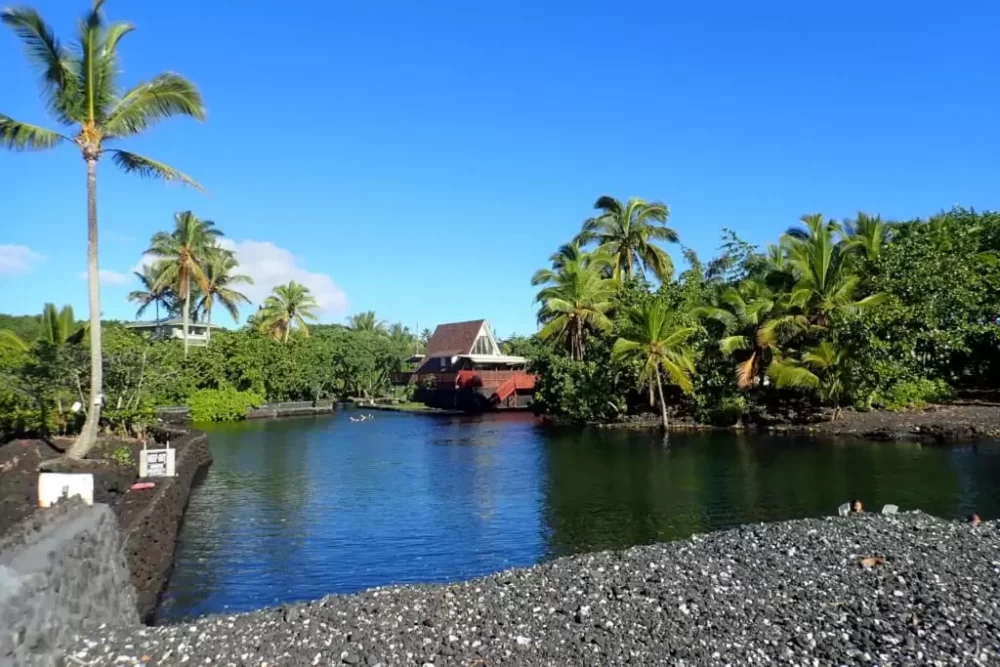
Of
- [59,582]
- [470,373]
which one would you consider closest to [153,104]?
[59,582]

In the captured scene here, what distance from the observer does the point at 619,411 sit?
40.7 meters

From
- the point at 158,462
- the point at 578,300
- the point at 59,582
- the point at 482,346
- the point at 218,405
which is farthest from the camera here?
the point at 482,346

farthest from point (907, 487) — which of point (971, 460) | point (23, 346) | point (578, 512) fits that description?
point (23, 346)

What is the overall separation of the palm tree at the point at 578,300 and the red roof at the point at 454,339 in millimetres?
19155

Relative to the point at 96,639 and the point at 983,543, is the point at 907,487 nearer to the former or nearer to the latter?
the point at 983,543

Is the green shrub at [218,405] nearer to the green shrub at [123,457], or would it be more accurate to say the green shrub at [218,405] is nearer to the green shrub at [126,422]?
the green shrub at [126,422]

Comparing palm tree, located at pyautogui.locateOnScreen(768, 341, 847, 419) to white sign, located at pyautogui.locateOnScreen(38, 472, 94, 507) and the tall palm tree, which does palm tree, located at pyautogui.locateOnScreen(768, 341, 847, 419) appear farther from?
white sign, located at pyautogui.locateOnScreen(38, 472, 94, 507)

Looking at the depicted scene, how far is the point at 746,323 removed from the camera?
35.4 metres

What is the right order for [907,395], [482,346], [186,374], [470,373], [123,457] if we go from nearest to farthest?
[123,457]
[907,395]
[186,374]
[470,373]
[482,346]

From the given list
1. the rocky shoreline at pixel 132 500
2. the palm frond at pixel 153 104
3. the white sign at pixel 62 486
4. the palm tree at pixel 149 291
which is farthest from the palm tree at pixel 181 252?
the white sign at pixel 62 486

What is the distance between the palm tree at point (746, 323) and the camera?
34.2 meters

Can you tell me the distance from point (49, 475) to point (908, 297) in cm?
3287

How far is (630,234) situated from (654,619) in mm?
40577

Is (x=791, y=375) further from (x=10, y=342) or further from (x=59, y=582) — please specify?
(x=10, y=342)
